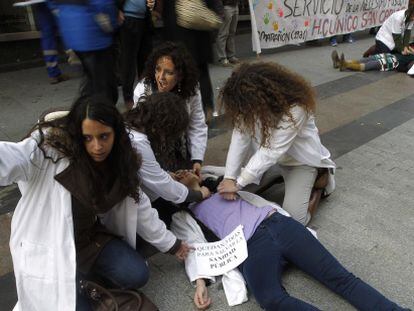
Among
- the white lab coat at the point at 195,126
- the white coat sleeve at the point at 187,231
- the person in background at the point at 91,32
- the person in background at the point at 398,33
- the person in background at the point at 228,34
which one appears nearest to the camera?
the white coat sleeve at the point at 187,231

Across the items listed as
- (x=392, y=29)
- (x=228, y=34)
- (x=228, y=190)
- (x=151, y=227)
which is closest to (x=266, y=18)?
(x=228, y=34)

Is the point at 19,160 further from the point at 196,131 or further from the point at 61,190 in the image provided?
the point at 196,131

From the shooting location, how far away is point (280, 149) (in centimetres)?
239

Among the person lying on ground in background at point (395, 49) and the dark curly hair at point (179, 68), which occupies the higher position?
the dark curly hair at point (179, 68)

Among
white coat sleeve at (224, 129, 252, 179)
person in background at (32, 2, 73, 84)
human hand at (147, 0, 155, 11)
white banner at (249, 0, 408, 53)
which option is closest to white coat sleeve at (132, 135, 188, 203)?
white coat sleeve at (224, 129, 252, 179)

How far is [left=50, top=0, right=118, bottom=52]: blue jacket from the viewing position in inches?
98.8

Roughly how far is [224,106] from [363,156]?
5.57 ft

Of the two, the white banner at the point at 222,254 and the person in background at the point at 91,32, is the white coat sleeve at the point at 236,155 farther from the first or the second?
the person in background at the point at 91,32

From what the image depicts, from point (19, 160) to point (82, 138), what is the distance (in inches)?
10.1

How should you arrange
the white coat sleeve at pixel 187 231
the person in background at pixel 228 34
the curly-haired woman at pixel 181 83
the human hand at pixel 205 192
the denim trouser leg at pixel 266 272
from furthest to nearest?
1. the person in background at pixel 228 34
2. the curly-haired woman at pixel 181 83
3. the human hand at pixel 205 192
4. the white coat sleeve at pixel 187 231
5. the denim trouser leg at pixel 266 272

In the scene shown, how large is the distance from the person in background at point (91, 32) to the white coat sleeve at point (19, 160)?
87 cm

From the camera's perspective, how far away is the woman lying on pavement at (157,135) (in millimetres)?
2082

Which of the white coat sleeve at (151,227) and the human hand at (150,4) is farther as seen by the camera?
the human hand at (150,4)

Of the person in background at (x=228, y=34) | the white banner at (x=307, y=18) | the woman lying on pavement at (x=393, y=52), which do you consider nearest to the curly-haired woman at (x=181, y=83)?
the person in background at (x=228, y=34)
